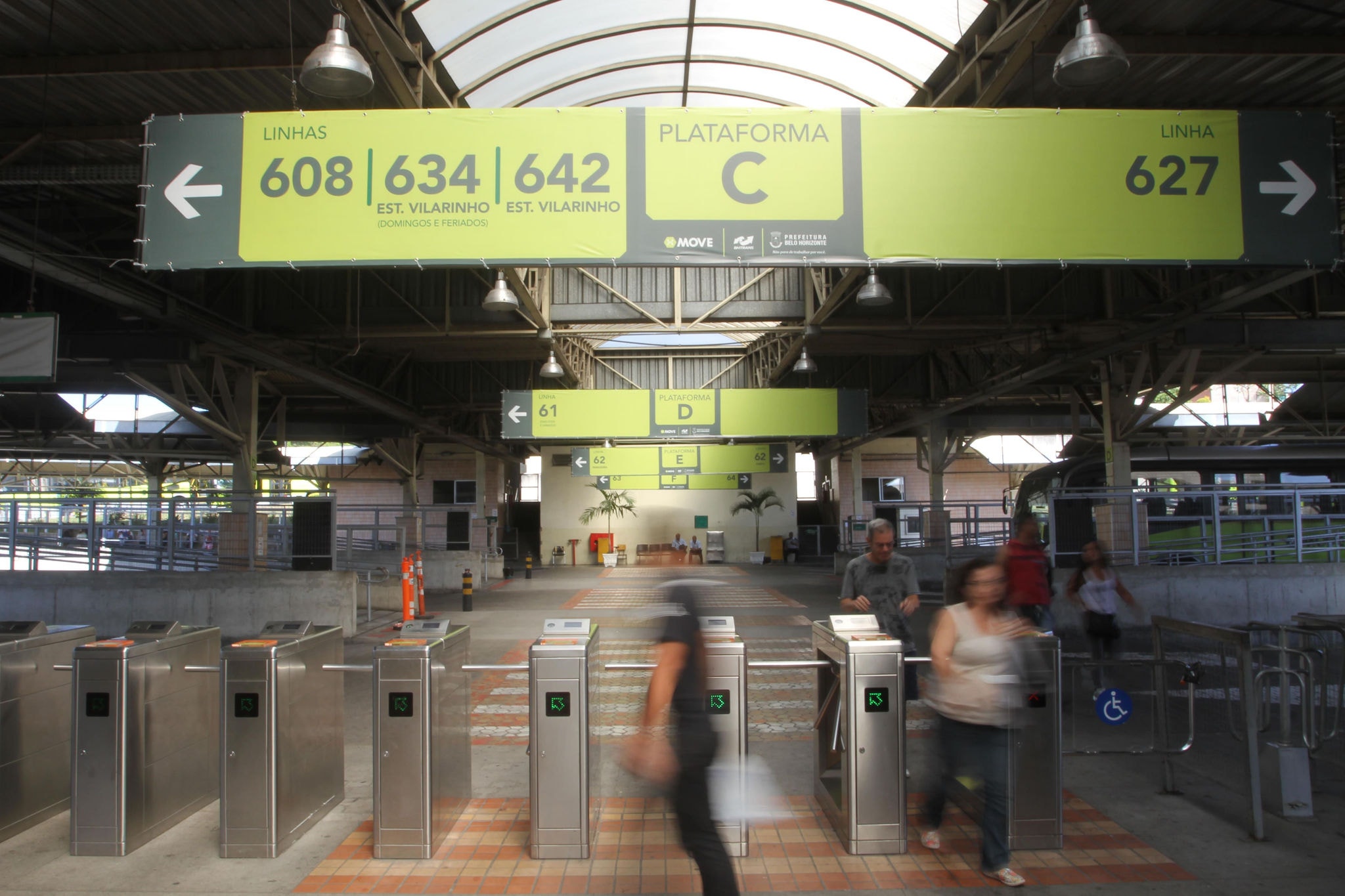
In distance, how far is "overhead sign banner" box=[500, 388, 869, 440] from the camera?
15.8 metres

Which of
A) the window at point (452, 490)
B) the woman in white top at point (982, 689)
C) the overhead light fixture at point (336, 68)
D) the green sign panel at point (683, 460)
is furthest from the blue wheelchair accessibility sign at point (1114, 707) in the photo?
the window at point (452, 490)

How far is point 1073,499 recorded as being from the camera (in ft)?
48.2

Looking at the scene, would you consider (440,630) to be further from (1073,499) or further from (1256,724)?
(1073,499)

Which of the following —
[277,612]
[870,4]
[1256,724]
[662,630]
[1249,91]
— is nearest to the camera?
[662,630]

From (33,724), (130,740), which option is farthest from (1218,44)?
(33,724)

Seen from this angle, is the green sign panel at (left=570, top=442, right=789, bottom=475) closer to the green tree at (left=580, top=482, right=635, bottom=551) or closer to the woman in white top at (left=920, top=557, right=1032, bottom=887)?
the green tree at (left=580, top=482, right=635, bottom=551)

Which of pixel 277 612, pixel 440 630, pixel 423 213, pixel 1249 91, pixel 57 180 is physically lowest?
pixel 277 612

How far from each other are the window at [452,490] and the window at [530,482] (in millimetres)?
3658

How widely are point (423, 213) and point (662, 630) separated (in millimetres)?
3762

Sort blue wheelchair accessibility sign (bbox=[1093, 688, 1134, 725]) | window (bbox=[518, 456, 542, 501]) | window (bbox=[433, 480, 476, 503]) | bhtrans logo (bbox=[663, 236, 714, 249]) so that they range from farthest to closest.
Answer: window (bbox=[518, 456, 542, 501]) < window (bbox=[433, 480, 476, 503]) < bhtrans logo (bbox=[663, 236, 714, 249]) < blue wheelchair accessibility sign (bbox=[1093, 688, 1134, 725])

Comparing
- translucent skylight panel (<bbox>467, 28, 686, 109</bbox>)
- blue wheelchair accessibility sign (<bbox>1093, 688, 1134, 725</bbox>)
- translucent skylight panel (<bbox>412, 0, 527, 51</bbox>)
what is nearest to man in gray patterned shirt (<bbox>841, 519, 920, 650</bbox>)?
blue wheelchair accessibility sign (<bbox>1093, 688, 1134, 725</bbox>)

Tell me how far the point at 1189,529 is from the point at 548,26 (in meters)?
17.6

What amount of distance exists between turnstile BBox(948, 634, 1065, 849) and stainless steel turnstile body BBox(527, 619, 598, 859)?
2147 millimetres

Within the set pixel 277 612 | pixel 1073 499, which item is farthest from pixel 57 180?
pixel 1073 499
